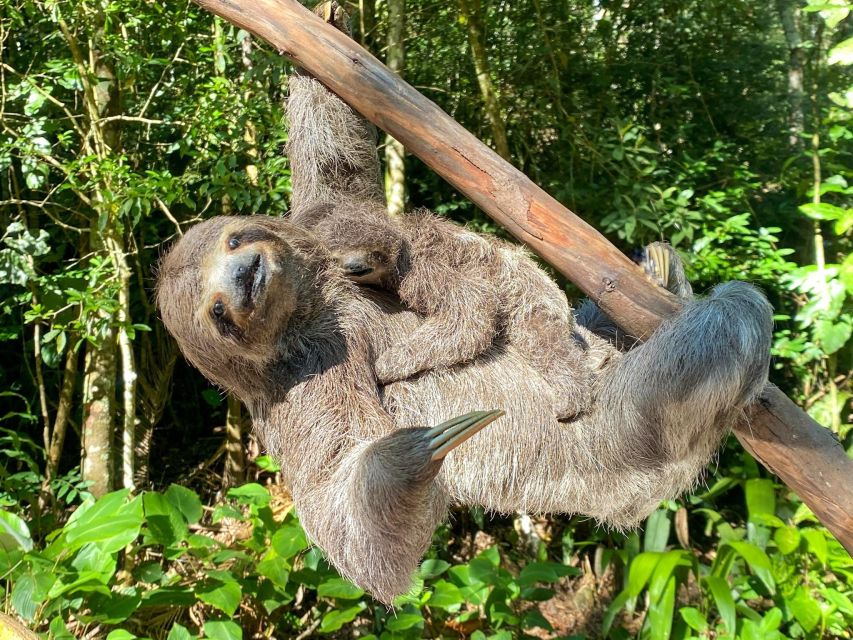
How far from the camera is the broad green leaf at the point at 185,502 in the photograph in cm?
602

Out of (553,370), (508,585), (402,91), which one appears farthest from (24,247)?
(508,585)

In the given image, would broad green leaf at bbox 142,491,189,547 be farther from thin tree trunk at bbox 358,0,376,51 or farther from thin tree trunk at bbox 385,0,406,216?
thin tree trunk at bbox 358,0,376,51

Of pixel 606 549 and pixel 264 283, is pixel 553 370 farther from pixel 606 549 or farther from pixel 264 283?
pixel 606 549

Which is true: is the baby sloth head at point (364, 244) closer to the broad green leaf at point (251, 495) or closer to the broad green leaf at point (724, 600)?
the broad green leaf at point (251, 495)

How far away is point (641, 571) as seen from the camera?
7.13 m

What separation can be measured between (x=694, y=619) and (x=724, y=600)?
1.10 feet

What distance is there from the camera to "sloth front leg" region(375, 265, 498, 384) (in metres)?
4.12

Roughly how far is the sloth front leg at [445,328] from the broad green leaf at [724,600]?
158 inches

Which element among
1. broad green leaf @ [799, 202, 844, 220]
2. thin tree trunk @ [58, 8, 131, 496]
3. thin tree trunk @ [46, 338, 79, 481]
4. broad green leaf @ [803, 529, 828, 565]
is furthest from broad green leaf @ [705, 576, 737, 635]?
thin tree trunk @ [46, 338, 79, 481]

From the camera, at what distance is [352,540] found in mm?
3820

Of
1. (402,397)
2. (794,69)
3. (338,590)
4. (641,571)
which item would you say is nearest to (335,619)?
(338,590)

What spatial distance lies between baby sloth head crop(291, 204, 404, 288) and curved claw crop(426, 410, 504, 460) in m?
1.36

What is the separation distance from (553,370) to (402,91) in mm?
1857

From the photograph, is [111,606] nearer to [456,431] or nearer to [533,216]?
[456,431]
